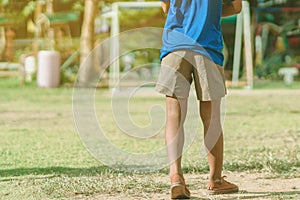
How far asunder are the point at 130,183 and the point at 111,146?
2.56m

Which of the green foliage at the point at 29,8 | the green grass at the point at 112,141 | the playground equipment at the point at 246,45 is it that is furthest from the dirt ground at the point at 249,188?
the green foliage at the point at 29,8

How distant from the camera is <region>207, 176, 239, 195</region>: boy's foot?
4.85 m

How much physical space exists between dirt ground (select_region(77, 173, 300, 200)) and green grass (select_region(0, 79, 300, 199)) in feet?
0.38

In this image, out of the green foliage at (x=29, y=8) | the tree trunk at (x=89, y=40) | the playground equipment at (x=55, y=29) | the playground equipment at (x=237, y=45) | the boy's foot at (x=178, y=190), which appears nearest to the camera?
the boy's foot at (x=178, y=190)

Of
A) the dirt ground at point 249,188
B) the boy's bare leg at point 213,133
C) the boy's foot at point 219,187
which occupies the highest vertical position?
the boy's bare leg at point 213,133

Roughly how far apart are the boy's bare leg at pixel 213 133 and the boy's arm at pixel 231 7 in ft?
1.97

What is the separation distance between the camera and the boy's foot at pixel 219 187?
4.85 meters

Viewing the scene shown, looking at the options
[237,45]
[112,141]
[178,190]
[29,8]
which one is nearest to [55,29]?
[29,8]

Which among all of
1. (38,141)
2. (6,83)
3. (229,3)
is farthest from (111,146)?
(6,83)

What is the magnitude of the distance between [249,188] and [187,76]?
94cm

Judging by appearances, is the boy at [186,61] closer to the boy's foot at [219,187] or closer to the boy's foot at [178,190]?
the boy's foot at [178,190]

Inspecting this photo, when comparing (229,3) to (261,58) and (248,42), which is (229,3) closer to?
(248,42)

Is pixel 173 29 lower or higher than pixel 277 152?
higher

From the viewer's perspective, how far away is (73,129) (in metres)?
9.33
